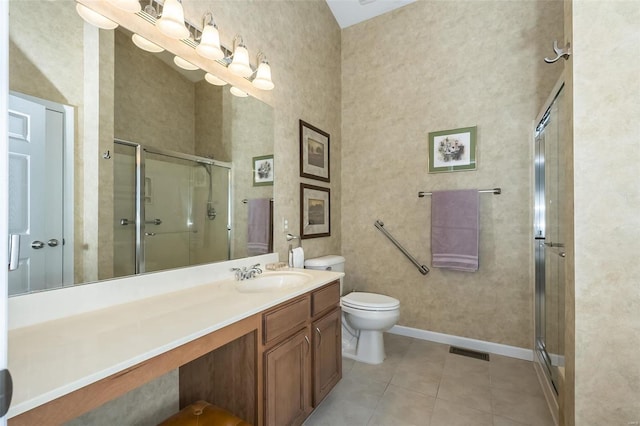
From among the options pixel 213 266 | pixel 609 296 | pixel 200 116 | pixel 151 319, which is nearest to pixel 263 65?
pixel 200 116

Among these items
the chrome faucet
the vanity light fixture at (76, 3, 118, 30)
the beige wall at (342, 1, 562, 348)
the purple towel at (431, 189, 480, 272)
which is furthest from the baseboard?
the vanity light fixture at (76, 3, 118, 30)

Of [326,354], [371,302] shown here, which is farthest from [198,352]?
[371,302]

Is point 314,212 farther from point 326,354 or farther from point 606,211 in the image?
point 606,211

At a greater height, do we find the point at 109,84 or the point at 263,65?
the point at 263,65

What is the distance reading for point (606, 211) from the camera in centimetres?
116

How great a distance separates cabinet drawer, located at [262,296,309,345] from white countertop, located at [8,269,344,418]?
59 millimetres

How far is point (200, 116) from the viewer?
4.91 feet

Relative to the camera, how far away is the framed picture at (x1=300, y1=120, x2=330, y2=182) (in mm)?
2348

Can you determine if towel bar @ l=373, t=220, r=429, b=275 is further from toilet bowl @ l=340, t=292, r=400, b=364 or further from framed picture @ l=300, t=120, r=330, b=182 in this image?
framed picture @ l=300, t=120, r=330, b=182

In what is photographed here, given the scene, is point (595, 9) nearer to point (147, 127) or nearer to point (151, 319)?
point (147, 127)

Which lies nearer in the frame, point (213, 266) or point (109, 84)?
point (109, 84)

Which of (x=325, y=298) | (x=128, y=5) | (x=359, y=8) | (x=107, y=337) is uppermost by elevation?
(x=359, y=8)

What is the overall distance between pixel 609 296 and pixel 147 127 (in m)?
2.10

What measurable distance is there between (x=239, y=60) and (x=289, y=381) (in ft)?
5.78
